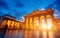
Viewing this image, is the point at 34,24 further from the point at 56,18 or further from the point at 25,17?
the point at 56,18

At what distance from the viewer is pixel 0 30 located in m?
4.16

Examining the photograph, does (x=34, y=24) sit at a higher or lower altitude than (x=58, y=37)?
higher

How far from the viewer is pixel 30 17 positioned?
2164cm

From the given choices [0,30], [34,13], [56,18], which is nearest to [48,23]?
[56,18]

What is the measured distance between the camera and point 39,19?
63.7 ft

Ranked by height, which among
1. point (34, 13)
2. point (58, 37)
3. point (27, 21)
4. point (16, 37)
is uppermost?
point (34, 13)

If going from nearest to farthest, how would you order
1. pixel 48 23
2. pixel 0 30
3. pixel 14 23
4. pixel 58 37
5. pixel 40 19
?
pixel 0 30 < pixel 58 37 < pixel 48 23 < pixel 40 19 < pixel 14 23

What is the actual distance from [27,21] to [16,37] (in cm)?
1592

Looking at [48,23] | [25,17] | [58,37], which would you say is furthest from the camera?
[25,17]

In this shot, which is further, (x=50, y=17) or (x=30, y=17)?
(x=30, y=17)

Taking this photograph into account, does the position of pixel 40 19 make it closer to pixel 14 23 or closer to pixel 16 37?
pixel 14 23

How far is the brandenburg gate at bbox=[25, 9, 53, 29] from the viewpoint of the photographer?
18109mm

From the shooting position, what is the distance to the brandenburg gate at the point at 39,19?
18.1 m

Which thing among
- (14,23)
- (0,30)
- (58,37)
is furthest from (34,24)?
(0,30)
